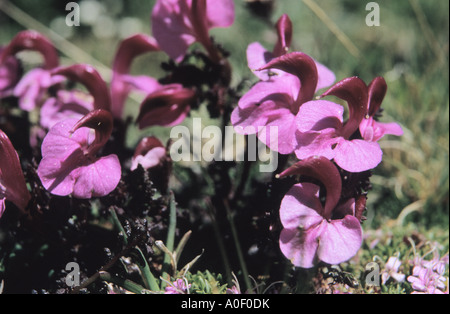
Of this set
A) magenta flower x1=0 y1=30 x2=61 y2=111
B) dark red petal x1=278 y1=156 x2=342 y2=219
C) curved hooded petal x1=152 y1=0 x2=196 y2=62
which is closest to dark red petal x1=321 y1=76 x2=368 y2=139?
dark red petal x1=278 y1=156 x2=342 y2=219

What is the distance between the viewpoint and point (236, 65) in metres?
2.54

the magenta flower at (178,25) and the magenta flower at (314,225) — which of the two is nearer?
the magenta flower at (314,225)

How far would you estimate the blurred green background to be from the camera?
1668 millimetres

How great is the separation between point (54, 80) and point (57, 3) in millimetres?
2034

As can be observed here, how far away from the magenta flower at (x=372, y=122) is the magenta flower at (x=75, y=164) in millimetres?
529

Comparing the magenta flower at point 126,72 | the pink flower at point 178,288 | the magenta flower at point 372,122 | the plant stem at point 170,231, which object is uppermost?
the magenta flower at point 126,72

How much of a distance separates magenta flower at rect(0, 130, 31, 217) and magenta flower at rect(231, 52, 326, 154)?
0.49 m

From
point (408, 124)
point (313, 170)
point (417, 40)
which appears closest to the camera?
point (313, 170)

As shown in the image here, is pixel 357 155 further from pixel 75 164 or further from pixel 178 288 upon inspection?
pixel 75 164

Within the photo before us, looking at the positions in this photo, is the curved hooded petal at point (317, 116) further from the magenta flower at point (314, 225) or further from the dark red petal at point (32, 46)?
the dark red petal at point (32, 46)

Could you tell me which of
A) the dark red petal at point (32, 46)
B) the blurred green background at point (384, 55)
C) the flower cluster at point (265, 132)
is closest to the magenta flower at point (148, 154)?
the flower cluster at point (265, 132)

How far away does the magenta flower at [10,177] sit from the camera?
1.03 m

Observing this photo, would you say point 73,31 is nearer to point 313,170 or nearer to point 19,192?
point 19,192
